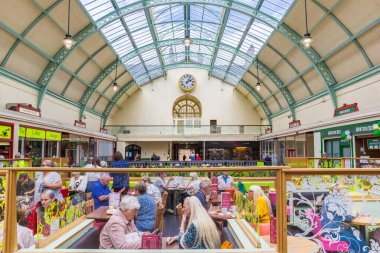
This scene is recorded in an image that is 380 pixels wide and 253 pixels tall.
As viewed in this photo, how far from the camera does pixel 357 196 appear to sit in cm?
308

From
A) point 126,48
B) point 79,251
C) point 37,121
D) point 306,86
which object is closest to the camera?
point 79,251

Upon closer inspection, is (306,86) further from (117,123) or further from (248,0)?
(117,123)

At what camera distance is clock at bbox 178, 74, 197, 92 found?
27125 millimetres

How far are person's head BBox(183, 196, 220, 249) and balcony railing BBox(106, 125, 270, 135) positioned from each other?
21.7 meters

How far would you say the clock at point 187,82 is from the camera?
2712cm

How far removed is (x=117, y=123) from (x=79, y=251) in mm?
25327

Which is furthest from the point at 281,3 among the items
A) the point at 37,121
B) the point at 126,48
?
the point at 37,121

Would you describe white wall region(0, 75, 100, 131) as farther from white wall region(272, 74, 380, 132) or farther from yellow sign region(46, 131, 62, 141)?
white wall region(272, 74, 380, 132)

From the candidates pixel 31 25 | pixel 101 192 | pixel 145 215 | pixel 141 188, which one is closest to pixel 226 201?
pixel 141 188

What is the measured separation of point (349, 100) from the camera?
13609 mm

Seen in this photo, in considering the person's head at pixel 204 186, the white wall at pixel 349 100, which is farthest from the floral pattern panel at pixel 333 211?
the white wall at pixel 349 100

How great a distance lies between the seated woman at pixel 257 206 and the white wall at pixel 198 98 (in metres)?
22.5

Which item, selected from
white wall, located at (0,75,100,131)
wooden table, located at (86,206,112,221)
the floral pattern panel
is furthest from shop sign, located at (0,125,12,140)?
the floral pattern panel

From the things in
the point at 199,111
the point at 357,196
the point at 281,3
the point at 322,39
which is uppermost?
the point at 281,3
